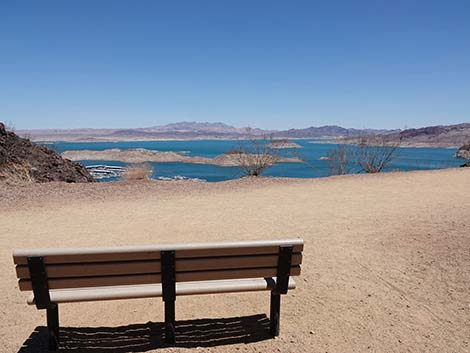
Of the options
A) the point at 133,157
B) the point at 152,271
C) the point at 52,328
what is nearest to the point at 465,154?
the point at 152,271

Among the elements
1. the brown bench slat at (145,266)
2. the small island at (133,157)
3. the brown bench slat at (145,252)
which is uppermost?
the brown bench slat at (145,252)

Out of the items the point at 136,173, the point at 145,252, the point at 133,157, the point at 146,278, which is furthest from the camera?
the point at 133,157

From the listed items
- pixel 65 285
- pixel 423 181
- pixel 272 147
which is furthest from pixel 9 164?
pixel 423 181

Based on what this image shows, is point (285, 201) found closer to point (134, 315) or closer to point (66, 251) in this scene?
point (134, 315)

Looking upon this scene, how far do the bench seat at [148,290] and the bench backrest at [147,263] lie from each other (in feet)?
0.35

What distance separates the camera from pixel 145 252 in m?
2.90

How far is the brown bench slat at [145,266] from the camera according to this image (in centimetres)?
284

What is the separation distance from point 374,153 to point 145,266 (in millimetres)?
16428

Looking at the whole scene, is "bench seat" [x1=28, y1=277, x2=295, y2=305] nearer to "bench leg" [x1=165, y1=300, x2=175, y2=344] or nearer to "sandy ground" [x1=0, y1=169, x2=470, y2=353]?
"bench leg" [x1=165, y1=300, x2=175, y2=344]

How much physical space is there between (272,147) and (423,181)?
6.46 meters

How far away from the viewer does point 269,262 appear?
10.5ft

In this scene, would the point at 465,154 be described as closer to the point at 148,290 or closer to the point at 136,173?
the point at 136,173

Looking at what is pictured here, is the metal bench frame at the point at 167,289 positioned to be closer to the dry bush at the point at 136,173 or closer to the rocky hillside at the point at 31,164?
the rocky hillside at the point at 31,164

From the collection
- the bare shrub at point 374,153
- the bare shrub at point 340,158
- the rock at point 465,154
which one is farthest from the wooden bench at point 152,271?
the rock at point 465,154
